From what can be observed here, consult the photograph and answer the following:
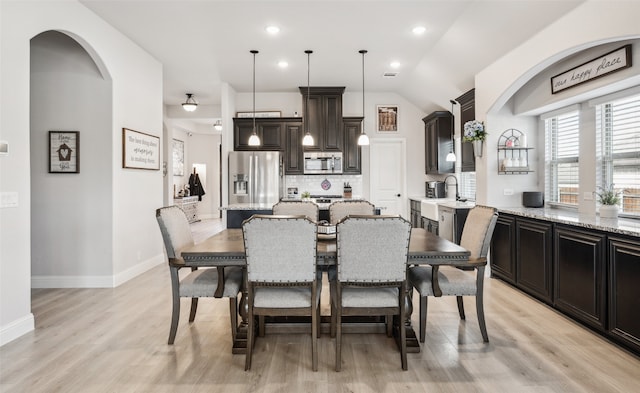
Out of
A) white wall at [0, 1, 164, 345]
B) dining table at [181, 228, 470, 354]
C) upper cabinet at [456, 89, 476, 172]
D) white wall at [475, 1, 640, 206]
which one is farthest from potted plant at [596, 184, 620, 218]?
white wall at [0, 1, 164, 345]

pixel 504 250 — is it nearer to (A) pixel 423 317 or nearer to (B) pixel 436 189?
(A) pixel 423 317

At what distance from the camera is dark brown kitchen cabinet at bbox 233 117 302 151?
23.0 feet

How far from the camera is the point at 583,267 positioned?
9.73ft

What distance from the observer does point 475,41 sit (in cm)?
428

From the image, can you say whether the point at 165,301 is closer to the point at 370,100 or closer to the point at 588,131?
the point at 588,131

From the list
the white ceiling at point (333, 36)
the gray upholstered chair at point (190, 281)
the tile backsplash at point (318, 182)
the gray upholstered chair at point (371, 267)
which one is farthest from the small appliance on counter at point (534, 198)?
the gray upholstered chair at point (190, 281)

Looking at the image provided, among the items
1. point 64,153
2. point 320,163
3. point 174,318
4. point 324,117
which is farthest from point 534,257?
point 64,153

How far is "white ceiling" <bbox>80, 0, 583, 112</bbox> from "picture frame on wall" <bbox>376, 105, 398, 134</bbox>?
881 mm

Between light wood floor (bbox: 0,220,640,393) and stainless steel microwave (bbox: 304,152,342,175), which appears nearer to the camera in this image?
light wood floor (bbox: 0,220,640,393)

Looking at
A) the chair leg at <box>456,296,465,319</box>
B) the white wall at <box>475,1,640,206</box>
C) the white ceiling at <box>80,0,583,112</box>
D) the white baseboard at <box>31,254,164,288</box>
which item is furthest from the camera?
the white baseboard at <box>31,254,164,288</box>

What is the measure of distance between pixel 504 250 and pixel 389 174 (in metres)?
3.43

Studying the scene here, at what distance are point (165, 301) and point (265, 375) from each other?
1.89 m

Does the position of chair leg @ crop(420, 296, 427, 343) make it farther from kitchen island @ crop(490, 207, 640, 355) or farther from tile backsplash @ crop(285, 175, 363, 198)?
tile backsplash @ crop(285, 175, 363, 198)

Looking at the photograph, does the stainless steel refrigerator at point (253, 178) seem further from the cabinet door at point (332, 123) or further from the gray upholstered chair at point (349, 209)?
the gray upholstered chair at point (349, 209)
